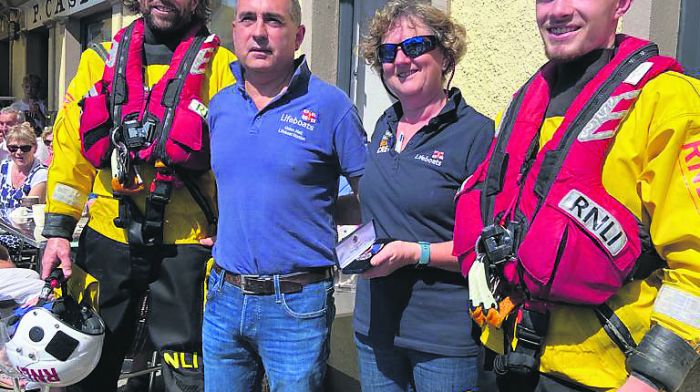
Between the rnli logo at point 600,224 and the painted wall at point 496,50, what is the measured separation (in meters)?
2.07

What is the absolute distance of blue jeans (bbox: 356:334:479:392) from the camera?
206 cm

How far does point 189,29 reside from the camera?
8.72 feet

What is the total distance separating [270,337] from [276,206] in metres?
0.46

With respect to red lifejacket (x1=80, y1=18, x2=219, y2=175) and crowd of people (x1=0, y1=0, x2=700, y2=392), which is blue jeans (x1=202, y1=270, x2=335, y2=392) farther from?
red lifejacket (x1=80, y1=18, x2=219, y2=175)

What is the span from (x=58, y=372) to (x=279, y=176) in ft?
3.95

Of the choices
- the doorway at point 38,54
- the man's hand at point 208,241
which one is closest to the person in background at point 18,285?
the man's hand at point 208,241

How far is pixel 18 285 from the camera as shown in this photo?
4066mm

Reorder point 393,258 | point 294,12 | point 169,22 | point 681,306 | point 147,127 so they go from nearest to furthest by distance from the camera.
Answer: point 681,306 → point 393,258 → point 294,12 → point 147,127 → point 169,22

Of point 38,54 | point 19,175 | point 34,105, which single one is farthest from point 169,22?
point 38,54

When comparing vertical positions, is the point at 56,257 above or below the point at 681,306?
below

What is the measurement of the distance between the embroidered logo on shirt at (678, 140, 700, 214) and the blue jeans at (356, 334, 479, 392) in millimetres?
938

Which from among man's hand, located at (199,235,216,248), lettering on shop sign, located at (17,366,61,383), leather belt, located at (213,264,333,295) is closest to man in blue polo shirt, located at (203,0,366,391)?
leather belt, located at (213,264,333,295)

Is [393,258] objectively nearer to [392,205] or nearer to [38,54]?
[392,205]

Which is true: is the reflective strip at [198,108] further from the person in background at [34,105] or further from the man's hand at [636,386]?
the person in background at [34,105]
